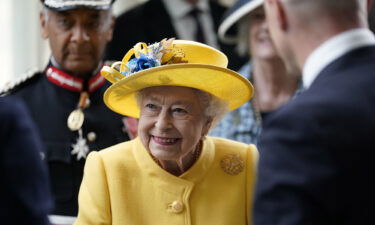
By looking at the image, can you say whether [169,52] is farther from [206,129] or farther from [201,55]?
[206,129]

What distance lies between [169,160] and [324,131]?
141 centimetres

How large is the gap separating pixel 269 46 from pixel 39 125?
1.81m

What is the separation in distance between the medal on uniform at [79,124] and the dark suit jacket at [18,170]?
1.54 m

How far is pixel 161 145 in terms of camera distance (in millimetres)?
3410

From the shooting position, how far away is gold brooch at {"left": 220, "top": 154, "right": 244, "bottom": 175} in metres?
3.54

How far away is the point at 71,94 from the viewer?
179 inches

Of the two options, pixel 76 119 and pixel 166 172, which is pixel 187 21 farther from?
pixel 166 172

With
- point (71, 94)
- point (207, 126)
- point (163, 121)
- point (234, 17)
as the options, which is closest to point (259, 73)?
point (234, 17)

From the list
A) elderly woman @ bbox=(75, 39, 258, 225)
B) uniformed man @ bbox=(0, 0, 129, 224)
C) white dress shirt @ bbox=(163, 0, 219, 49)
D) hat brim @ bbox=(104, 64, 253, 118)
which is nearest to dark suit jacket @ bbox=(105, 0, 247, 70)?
white dress shirt @ bbox=(163, 0, 219, 49)

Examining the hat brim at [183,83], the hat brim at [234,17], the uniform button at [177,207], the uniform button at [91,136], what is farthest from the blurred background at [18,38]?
the uniform button at [177,207]

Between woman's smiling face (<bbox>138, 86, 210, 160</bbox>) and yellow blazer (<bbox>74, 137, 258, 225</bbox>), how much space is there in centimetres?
11

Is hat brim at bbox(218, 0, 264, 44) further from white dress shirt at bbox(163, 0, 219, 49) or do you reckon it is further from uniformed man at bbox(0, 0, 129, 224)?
uniformed man at bbox(0, 0, 129, 224)

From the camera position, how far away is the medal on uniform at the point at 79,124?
4.31m

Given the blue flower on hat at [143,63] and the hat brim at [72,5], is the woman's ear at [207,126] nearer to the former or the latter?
the blue flower on hat at [143,63]
